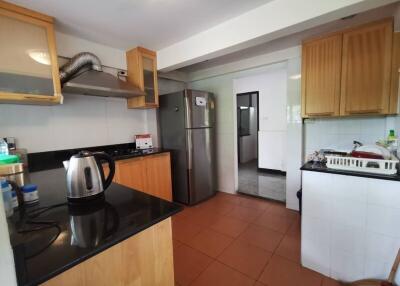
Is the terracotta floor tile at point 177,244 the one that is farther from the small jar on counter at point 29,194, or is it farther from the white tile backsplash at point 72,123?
the white tile backsplash at point 72,123

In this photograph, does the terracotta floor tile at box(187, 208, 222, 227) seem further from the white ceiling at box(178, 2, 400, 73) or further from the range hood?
the white ceiling at box(178, 2, 400, 73)

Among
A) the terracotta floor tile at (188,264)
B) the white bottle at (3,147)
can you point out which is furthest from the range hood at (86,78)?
the terracotta floor tile at (188,264)

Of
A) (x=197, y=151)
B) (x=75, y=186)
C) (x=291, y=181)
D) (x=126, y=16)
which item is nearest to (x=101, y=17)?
(x=126, y=16)

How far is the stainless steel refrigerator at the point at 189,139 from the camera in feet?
8.73

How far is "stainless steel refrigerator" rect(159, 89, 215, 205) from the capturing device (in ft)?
8.73

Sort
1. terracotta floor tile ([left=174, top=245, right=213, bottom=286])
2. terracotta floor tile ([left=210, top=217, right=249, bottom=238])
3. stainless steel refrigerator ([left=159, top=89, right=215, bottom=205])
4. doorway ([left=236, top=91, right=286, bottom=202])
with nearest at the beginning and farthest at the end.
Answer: terracotta floor tile ([left=174, top=245, right=213, bottom=286])
terracotta floor tile ([left=210, top=217, right=249, bottom=238])
stainless steel refrigerator ([left=159, top=89, right=215, bottom=205])
doorway ([left=236, top=91, right=286, bottom=202])

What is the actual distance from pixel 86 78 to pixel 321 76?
2.38 metres

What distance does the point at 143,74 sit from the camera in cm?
245

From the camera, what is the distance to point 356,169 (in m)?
1.35

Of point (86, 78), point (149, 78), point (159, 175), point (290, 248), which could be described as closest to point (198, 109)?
point (149, 78)

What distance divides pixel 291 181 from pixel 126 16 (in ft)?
8.57

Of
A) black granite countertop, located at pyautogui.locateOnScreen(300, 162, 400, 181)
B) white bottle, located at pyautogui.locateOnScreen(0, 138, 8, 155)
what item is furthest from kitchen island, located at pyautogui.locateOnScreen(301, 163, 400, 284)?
white bottle, located at pyautogui.locateOnScreen(0, 138, 8, 155)

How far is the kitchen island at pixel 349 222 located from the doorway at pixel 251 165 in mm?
1333

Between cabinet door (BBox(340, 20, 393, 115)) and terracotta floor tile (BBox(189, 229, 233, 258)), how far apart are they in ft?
5.72
